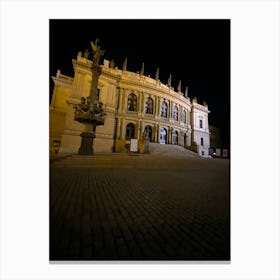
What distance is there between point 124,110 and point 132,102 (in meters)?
1.66

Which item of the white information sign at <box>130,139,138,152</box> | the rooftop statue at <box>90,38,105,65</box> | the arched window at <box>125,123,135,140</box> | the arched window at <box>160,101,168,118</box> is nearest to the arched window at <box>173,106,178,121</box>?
the arched window at <box>160,101,168,118</box>

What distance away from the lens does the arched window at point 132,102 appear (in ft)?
53.8

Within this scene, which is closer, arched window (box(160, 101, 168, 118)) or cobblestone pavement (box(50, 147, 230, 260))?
cobblestone pavement (box(50, 147, 230, 260))

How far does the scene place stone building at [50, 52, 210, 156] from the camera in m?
12.9

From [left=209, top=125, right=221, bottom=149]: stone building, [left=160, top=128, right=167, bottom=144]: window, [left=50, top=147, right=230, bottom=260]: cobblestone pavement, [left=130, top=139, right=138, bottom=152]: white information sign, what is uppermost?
[left=160, top=128, right=167, bottom=144]: window

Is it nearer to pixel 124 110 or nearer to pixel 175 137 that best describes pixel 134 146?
pixel 124 110

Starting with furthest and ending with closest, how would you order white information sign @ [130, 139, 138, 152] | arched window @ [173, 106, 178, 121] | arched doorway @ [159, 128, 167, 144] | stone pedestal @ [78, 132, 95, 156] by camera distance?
arched window @ [173, 106, 178, 121], arched doorway @ [159, 128, 167, 144], white information sign @ [130, 139, 138, 152], stone pedestal @ [78, 132, 95, 156]

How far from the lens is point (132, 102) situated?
16547 millimetres

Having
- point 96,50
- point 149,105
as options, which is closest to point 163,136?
point 149,105

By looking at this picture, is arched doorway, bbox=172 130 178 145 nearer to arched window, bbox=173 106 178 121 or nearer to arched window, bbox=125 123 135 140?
arched window, bbox=173 106 178 121

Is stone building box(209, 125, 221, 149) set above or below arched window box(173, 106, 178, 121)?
below

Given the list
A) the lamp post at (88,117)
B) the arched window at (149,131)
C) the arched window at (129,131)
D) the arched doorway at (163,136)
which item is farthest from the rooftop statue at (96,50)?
the arched doorway at (163,136)
